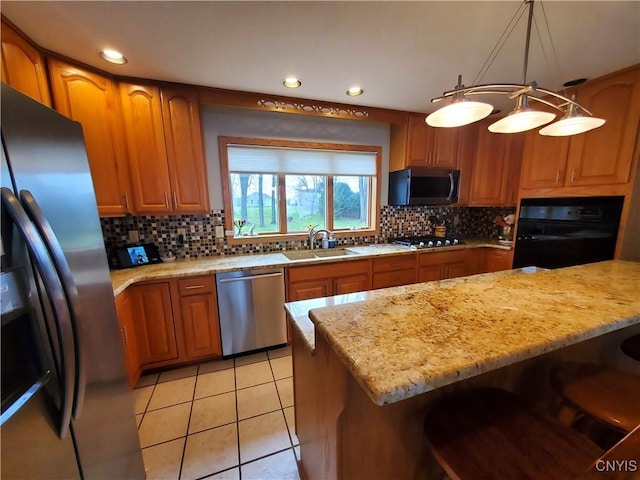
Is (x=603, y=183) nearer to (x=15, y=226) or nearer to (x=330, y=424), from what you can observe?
(x=330, y=424)

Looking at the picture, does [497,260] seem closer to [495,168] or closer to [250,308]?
[495,168]

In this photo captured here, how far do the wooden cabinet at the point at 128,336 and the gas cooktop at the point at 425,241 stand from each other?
278 cm

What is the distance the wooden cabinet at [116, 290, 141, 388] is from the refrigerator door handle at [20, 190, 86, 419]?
42.5 inches

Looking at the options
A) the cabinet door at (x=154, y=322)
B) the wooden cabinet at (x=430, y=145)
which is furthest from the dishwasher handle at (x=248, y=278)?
the wooden cabinet at (x=430, y=145)

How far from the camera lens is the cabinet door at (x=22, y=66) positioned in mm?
1304

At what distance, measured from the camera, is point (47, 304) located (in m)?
0.70

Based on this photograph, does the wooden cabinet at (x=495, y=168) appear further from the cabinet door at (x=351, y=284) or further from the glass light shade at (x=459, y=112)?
the glass light shade at (x=459, y=112)

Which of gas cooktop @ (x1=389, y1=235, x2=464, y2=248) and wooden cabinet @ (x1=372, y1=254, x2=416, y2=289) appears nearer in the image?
wooden cabinet @ (x1=372, y1=254, x2=416, y2=289)

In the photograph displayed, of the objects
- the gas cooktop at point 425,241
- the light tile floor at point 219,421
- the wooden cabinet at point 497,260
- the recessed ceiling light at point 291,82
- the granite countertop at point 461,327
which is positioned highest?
the recessed ceiling light at point 291,82

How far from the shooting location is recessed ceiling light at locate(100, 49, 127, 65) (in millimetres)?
1629

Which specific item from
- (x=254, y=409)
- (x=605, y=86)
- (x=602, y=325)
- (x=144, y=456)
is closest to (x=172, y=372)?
(x=144, y=456)

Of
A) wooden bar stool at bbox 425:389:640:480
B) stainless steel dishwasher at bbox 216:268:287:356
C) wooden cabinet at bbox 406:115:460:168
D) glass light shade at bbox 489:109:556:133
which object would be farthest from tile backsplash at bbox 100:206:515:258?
wooden bar stool at bbox 425:389:640:480

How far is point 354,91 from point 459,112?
1448 mm

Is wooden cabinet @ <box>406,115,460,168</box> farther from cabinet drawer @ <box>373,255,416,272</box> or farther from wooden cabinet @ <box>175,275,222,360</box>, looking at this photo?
wooden cabinet @ <box>175,275,222,360</box>
